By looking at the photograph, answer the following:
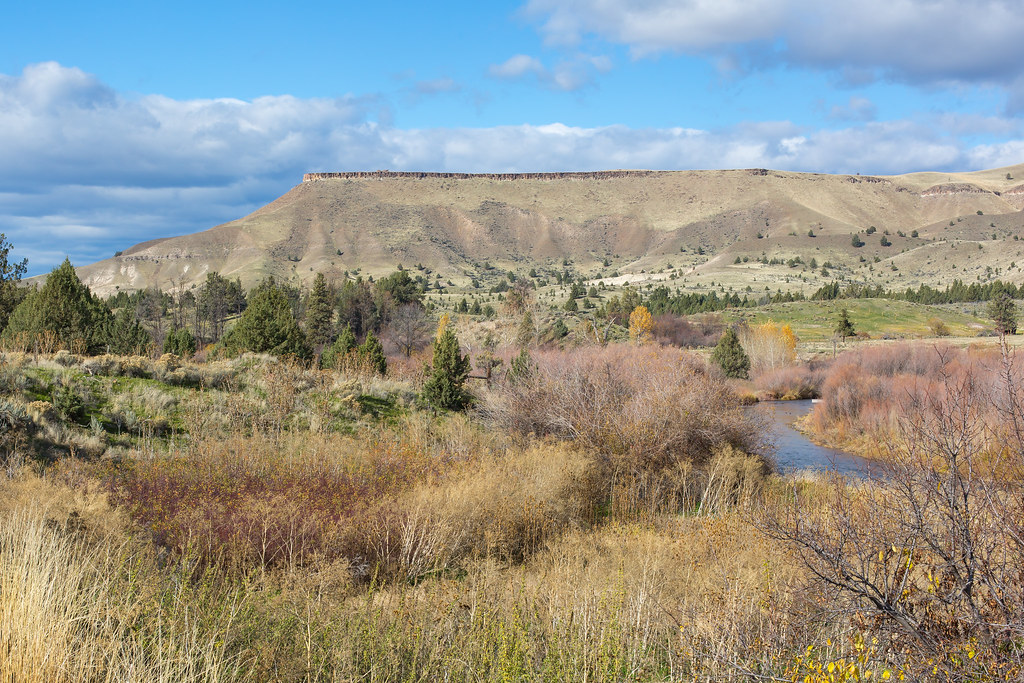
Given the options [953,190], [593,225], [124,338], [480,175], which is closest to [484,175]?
[480,175]

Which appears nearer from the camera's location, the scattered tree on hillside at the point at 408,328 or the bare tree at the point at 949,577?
the bare tree at the point at 949,577

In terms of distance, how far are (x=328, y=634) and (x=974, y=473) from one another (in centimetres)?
508

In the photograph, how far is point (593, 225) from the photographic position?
451ft

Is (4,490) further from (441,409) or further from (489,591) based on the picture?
(441,409)

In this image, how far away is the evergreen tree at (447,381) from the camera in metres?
19.8

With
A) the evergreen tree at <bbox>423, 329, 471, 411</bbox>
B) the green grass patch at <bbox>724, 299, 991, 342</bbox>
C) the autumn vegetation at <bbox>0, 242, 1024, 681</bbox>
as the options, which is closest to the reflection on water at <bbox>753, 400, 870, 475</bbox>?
the autumn vegetation at <bbox>0, 242, 1024, 681</bbox>

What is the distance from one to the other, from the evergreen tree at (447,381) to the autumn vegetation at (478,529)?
0.10 metres

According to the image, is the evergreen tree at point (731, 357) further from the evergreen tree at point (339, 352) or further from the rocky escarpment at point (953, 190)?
the rocky escarpment at point (953, 190)

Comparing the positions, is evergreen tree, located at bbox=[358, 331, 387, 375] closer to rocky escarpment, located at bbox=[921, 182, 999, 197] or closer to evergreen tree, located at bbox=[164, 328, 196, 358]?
evergreen tree, located at bbox=[164, 328, 196, 358]

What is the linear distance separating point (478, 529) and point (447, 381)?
9.73 metres

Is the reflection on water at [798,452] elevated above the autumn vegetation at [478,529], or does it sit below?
below

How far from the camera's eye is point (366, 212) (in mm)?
129125

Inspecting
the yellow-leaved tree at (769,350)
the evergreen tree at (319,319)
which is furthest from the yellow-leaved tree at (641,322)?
the evergreen tree at (319,319)

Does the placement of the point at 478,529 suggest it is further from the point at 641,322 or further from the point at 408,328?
the point at 641,322
